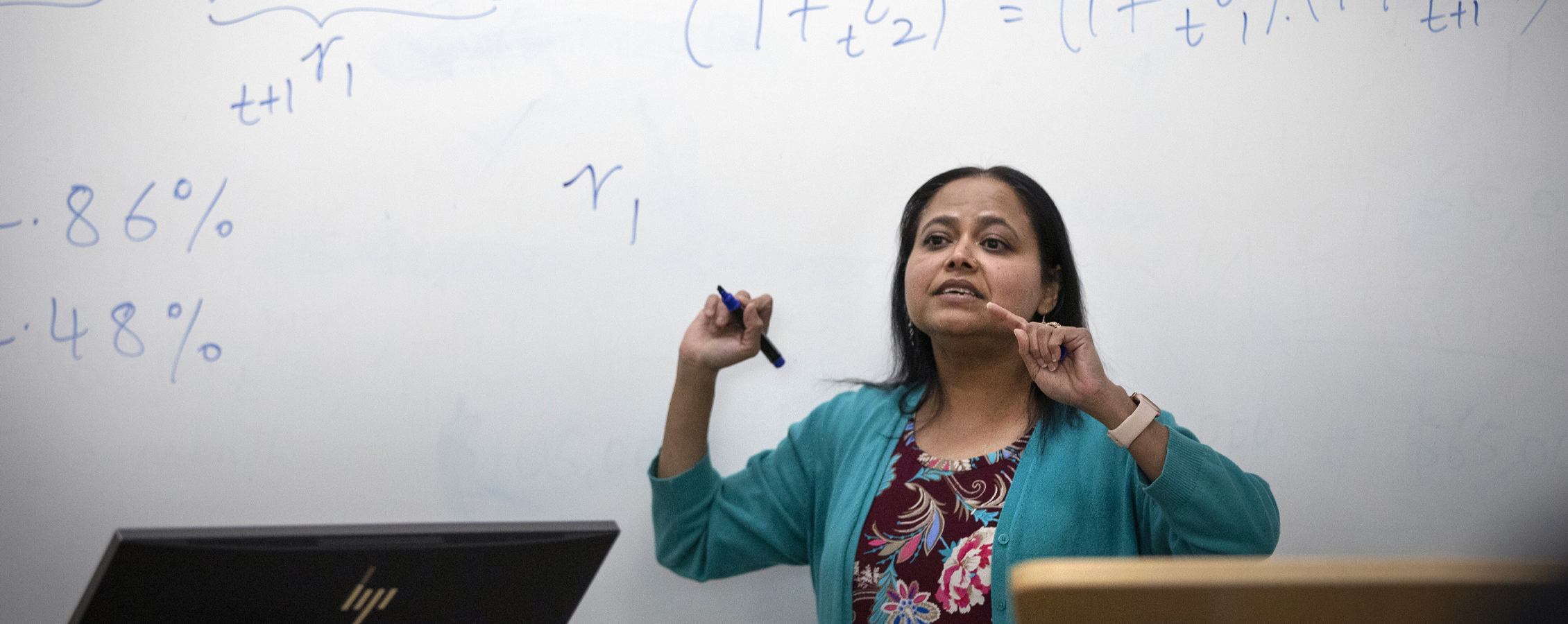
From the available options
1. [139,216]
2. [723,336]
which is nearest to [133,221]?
[139,216]

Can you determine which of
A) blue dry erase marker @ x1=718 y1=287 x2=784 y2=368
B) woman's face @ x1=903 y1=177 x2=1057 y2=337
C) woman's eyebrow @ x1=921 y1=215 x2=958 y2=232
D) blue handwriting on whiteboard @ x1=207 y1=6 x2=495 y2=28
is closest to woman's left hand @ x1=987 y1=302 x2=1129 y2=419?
woman's face @ x1=903 y1=177 x2=1057 y2=337

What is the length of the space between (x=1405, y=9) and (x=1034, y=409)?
908mm

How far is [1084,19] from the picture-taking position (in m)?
1.46

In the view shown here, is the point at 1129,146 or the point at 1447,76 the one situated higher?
the point at 1447,76

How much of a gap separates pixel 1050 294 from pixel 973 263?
0.17 m

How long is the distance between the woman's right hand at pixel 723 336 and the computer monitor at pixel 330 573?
1.69 feet

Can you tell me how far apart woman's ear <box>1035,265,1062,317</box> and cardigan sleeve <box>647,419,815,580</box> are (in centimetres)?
36

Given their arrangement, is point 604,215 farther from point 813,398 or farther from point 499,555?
point 499,555

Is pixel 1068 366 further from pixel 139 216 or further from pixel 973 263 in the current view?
pixel 139 216

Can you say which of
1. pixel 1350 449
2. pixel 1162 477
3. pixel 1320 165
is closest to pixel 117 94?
pixel 1162 477

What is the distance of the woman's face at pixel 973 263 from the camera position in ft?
3.89

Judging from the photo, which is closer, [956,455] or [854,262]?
[956,455]

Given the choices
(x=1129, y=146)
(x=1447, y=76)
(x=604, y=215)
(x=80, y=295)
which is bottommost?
(x=80, y=295)

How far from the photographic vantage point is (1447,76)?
Answer: 1462 millimetres
